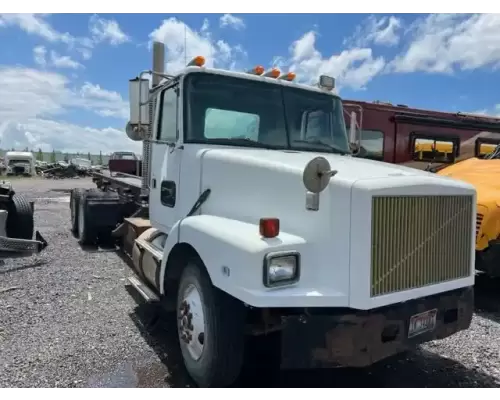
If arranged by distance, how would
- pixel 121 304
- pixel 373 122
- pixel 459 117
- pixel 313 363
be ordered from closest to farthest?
pixel 313 363
pixel 121 304
pixel 373 122
pixel 459 117

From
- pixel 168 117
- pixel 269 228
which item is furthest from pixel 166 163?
pixel 269 228

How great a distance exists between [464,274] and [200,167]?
88.9 inches

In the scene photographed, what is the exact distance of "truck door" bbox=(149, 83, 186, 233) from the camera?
4.60 m

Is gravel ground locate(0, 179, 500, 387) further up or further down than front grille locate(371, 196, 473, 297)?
further down

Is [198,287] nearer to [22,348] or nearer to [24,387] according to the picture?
[24,387]

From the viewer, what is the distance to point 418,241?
3244 mm

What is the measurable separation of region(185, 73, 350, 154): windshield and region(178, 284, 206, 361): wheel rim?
1414mm

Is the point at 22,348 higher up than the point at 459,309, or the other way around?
the point at 459,309

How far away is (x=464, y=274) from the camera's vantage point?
3.65m

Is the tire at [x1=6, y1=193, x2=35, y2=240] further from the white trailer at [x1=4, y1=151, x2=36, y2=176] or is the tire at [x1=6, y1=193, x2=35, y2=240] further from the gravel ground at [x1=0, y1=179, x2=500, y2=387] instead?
the white trailer at [x1=4, y1=151, x2=36, y2=176]

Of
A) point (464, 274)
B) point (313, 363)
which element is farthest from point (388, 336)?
point (464, 274)

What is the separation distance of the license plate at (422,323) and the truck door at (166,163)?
2323mm

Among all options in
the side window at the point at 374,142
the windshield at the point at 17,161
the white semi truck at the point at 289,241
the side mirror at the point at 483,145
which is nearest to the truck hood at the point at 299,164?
the white semi truck at the point at 289,241

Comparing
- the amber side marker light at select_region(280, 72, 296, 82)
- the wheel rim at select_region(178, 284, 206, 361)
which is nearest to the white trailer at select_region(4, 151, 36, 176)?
the amber side marker light at select_region(280, 72, 296, 82)
